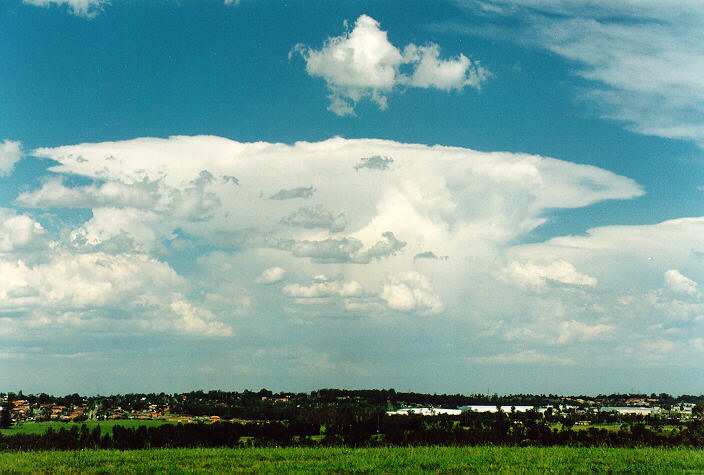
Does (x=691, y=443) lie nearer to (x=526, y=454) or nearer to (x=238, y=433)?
(x=526, y=454)

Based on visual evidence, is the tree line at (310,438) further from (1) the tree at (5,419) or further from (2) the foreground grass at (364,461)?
(2) the foreground grass at (364,461)

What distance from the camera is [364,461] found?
305 ft

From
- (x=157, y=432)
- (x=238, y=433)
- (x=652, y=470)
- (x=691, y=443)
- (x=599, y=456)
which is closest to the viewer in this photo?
(x=652, y=470)

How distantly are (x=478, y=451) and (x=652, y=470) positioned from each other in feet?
88.4

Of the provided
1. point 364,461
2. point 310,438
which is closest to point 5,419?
point 310,438

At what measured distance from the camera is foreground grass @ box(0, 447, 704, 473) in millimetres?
87250

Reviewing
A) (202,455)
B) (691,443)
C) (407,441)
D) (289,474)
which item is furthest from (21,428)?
(691,443)

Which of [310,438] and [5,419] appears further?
[5,419]

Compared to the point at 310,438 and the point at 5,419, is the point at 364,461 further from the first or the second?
the point at 5,419

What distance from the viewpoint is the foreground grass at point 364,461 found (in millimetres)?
87250

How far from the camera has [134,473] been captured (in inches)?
3275

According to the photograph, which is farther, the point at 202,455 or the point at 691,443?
the point at 691,443

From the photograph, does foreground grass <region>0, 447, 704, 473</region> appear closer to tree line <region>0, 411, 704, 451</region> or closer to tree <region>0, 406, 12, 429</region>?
tree line <region>0, 411, 704, 451</region>

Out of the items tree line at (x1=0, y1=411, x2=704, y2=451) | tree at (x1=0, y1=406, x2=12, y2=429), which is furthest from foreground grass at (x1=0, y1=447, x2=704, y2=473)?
tree at (x1=0, y1=406, x2=12, y2=429)
